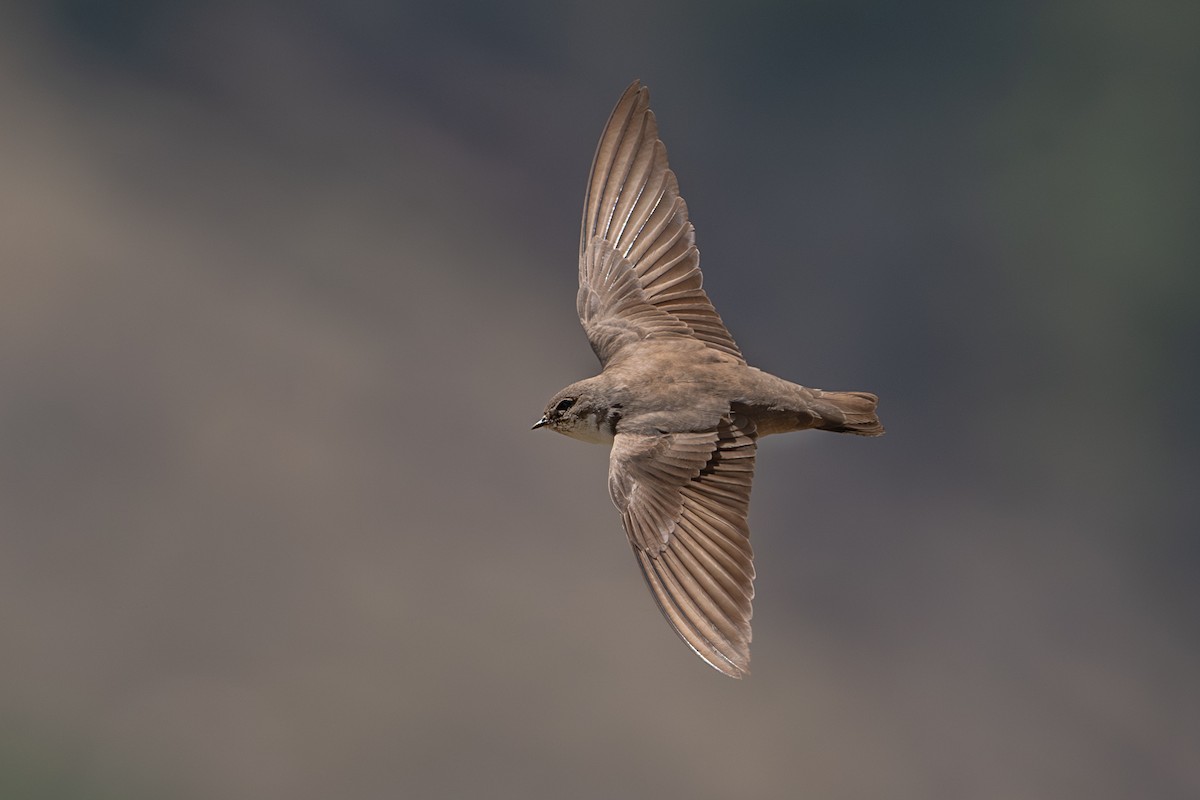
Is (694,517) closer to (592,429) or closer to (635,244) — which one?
(592,429)

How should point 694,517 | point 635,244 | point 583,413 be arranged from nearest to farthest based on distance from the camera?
point 694,517
point 583,413
point 635,244

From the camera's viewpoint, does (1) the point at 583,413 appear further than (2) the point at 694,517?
Yes

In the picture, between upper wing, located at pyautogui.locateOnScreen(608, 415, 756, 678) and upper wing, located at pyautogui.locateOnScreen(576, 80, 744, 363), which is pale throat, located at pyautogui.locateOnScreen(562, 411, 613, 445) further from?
upper wing, located at pyautogui.locateOnScreen(576, 80, 744, 363)

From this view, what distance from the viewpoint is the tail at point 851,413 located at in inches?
109

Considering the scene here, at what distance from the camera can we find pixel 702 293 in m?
3.00

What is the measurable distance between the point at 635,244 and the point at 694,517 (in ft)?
2.72

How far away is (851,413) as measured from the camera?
2.79 metres

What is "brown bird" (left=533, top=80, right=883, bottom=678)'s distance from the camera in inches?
95.3

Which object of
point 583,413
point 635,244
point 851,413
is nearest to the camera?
point 583,413

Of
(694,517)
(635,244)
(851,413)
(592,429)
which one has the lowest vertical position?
(694,517)

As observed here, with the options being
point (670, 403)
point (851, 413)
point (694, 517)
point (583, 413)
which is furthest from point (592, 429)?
point (851, 413)

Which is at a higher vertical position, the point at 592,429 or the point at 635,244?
the point at 635,244

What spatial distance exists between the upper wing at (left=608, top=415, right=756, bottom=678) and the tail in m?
0.23

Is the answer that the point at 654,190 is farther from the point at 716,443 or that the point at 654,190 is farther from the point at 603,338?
the point at 716,443
